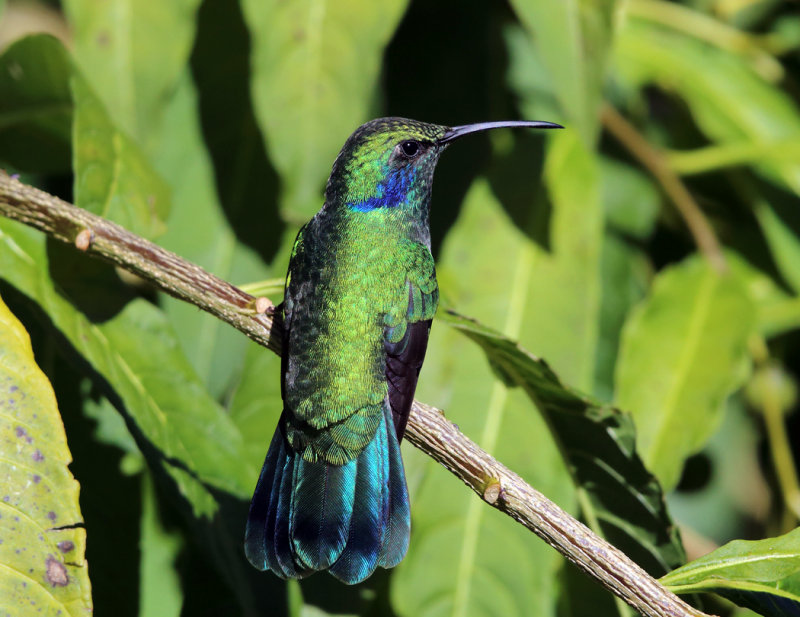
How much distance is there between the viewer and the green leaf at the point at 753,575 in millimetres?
1599

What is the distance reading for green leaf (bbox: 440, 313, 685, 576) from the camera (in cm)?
199

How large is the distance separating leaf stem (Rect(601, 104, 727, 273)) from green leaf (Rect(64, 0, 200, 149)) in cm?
155

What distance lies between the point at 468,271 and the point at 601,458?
3.69 ft

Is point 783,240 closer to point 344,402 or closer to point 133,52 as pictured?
point 344,402

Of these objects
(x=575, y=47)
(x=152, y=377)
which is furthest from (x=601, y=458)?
(x=575, y=47)

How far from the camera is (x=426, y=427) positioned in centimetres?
177

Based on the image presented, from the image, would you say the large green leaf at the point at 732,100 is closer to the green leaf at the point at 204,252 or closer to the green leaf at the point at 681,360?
the green leaf at the point at 681,360

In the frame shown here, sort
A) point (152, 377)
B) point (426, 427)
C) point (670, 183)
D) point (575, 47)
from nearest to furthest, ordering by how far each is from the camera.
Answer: point (426, 427), point (152, 377), point (575, 47), point (670, 183)

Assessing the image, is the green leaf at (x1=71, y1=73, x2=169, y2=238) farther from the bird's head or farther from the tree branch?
the bird's head

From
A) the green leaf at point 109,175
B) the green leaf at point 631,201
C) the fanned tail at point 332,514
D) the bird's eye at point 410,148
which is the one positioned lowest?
the fanned tail at point 332,514

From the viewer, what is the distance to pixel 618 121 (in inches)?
137

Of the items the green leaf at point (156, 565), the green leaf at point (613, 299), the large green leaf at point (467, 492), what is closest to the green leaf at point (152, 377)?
the green leaf at point (156, 565)

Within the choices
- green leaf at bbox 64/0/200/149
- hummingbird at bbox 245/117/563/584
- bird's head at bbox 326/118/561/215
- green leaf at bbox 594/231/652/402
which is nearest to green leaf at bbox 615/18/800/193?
green leaf at bbox 594/231/652/402

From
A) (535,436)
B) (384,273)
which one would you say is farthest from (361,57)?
(535,436)
